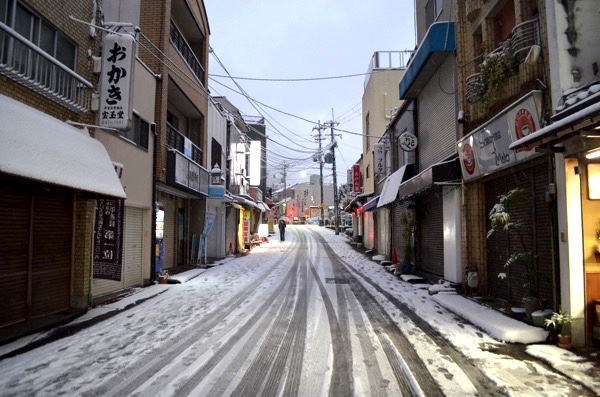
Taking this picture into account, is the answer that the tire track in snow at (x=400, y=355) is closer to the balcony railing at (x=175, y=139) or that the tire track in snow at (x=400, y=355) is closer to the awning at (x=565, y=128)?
the awning at (x=565, y=128)

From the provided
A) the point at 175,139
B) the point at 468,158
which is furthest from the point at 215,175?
the point at 468,158

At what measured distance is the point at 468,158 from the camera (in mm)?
10141

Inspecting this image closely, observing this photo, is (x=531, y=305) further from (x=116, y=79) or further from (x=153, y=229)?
(x=153, y=229)

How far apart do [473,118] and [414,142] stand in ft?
17.3

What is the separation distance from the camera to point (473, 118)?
10.2 metres

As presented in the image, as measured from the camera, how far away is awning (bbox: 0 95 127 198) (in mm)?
5785

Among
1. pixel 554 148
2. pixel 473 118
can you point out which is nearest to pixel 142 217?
pixel 473 118

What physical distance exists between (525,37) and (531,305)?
5.02 m

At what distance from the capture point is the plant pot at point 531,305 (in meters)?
6.61

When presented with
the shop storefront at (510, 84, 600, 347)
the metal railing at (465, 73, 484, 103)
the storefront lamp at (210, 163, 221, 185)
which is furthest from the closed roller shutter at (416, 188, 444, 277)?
the storefront lamp at (210, 163, 221, 185)

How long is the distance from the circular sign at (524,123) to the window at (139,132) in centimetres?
980

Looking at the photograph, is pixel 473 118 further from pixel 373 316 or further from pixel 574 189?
pixel 373 316

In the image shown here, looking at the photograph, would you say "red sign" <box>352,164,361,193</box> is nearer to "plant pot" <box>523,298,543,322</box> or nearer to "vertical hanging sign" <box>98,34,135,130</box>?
"vertical hanging sign" <box>98,34,135,130</box>

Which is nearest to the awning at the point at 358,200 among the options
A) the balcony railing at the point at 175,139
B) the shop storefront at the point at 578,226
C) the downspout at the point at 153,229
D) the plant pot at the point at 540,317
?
the balcony railing at the point at 175,139
